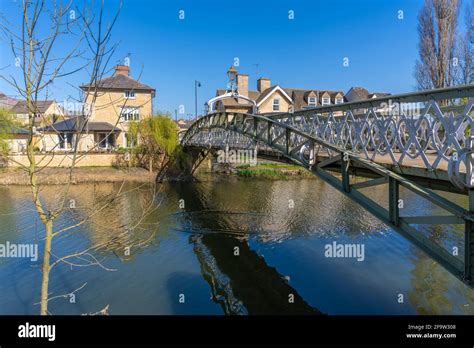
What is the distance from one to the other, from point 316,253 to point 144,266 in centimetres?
653

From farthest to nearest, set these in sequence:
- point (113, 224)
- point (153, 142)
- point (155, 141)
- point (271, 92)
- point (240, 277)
→ point (271, 92) < point (153, 142) < point (155, 141) < point (113, 224) < point (240, 277)

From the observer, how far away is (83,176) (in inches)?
1093

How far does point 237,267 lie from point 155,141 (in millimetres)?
20279

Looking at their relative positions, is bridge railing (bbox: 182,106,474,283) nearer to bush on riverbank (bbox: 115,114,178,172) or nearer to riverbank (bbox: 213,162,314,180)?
bush on riverbank (bbox: 115,114,178,172)

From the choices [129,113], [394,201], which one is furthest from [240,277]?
[129,113]

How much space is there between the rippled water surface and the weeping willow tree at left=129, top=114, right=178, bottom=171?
11.2 meters

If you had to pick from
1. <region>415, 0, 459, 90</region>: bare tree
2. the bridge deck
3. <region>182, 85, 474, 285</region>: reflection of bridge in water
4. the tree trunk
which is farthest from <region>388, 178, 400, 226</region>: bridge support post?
<region>415, 0, 459, 90</region>: bare tree

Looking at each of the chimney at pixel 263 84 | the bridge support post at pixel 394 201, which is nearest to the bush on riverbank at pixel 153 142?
the chimney at pixel 263 84

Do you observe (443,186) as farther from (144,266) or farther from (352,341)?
(144,266)

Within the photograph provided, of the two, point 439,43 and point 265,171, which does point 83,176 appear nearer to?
point 265,171

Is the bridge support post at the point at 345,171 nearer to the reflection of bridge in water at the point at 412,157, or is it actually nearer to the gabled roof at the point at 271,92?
the reflection of bridge in water at the point at 412,157

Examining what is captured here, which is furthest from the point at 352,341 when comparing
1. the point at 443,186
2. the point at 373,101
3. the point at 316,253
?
the point at 316,253

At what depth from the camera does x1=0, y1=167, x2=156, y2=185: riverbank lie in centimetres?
2636

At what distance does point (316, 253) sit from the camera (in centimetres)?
1274
